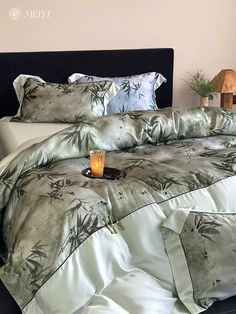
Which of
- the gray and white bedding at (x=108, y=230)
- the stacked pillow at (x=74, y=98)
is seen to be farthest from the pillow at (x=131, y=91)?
the gray and white bedding at (x=108, y=230)

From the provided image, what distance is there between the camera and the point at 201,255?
1.53 metres

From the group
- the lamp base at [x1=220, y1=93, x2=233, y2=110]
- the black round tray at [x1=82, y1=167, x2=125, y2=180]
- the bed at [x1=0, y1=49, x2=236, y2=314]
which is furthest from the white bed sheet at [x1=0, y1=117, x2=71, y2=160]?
the lamp base at [x1=220, y1=93, x2=233, y2=110]

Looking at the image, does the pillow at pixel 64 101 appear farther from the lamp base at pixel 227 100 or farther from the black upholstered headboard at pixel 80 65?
the lamp base at pixel 227 100

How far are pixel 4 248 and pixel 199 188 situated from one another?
91 cm

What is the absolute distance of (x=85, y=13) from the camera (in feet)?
11.9

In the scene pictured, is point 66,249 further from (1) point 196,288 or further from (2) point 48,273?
(1) point 196,288

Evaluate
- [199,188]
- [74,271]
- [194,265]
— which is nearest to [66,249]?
[74,271]

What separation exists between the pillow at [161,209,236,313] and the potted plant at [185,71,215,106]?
2473 mm

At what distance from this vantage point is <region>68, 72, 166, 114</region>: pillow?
11.2 ft

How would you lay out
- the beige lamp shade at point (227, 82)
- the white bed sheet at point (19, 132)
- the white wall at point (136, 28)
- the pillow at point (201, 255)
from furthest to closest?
1. the beige lamp shade at point (227, 82)
2. the white wall at point (136, 28)
3. the white bed sheet at point (19, 132)
4. the pillow at point (201, 255)

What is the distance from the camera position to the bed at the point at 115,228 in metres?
1.50

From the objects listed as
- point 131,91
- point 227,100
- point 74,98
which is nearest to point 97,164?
point 74,98

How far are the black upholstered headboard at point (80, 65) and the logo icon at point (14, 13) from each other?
26 cm

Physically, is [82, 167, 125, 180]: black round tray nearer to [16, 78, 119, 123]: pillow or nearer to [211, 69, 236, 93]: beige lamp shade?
[16, 78, 119, 123]: pillow
